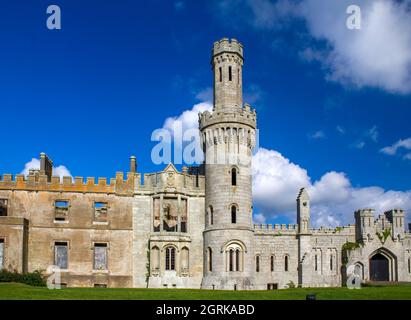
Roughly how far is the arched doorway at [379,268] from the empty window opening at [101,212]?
24.0m

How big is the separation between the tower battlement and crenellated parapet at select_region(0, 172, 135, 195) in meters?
12.2

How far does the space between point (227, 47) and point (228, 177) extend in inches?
414

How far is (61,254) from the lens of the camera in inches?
1663

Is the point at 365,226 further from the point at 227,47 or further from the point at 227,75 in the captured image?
the point at 227,47

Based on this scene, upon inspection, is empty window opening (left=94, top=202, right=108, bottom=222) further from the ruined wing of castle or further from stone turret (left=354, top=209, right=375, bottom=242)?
stone turret (left=354, top=209, right=375, bottom=242)

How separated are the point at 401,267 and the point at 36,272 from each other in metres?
31.2

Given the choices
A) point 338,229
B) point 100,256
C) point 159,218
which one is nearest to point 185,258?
point 159,218

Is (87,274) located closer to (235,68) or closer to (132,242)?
(132,242)

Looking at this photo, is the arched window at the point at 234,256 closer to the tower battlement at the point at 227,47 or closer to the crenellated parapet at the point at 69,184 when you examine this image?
the crenellated parapet at the point at 69,184

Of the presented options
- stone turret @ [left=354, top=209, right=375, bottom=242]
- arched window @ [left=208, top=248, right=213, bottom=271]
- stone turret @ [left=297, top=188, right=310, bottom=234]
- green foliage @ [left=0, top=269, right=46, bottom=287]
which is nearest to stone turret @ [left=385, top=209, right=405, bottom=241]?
stone turret @ [left=354, top=209, right=375, bottom=242]

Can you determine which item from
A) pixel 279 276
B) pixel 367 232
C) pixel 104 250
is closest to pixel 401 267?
pixel 367 232

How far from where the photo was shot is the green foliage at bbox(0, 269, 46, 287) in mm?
37431

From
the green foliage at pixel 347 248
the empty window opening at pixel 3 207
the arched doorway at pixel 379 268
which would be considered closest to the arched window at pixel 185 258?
the empty window opening at pixel 3 207

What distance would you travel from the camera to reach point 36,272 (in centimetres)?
4106
